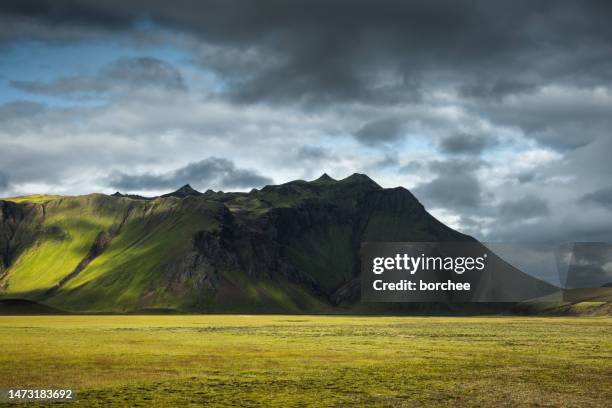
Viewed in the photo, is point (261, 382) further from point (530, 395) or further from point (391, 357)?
point (391, 357)

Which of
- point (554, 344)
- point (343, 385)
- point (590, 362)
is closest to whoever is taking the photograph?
point (343, 385)

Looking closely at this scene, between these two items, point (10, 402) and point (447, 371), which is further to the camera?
point (447, 371)

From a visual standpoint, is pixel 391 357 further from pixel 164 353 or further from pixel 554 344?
pixel 554 344

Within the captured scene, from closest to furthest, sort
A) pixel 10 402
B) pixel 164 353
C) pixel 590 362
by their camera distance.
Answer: pixel 10 402 → pixel 590 362 → pixel 164 353

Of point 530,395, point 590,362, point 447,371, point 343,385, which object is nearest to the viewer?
point 530,395

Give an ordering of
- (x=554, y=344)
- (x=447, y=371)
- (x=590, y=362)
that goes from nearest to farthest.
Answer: (x=447, y=371)
(x=590, y=362)
(x=554, y=344)

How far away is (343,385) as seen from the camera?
46.7 metres

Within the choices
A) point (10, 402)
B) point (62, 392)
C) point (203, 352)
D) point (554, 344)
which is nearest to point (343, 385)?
point (62, 392)

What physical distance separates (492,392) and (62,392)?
28645 mm

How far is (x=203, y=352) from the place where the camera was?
7444 centimetres

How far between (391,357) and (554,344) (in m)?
35.4

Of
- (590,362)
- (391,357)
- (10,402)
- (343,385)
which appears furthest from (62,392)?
(590,362)

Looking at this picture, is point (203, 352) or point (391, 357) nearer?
point (391, 357)

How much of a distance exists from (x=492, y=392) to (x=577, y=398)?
5373 millimetres
